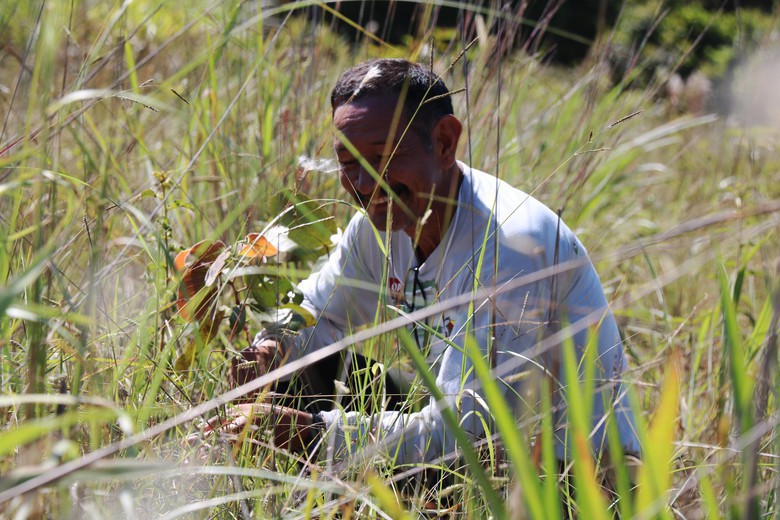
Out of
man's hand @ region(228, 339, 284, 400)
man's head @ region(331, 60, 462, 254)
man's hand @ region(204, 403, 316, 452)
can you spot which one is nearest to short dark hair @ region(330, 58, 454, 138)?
man's head @ region(331, 60, 462, 254)

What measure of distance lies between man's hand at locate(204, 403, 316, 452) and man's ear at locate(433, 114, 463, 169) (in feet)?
2.10

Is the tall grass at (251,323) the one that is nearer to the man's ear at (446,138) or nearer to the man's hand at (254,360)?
the man's hand at (254,360)

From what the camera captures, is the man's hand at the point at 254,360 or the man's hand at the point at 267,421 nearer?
the man's hand at the point at 267,421

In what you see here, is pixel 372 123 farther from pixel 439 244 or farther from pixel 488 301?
pixel 488 301

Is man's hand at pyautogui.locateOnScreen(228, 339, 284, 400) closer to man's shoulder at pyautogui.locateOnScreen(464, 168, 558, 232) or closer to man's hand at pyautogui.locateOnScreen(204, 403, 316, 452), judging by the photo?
man's hand at pyautogui.locateOnScreen(204, 403, 316, 452)

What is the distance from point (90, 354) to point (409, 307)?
759mm

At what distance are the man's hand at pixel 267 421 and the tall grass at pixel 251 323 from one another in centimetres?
4

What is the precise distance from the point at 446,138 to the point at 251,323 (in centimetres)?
60

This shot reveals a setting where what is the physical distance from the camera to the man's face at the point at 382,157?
1771 mm

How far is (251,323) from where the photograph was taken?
196cm

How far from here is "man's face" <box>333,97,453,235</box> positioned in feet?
5.81

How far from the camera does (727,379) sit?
1.89 m

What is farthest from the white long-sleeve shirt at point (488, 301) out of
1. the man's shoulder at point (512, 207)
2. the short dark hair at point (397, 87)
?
the short dark hair at point (397, 87)

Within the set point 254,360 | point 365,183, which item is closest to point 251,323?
point 254,360
